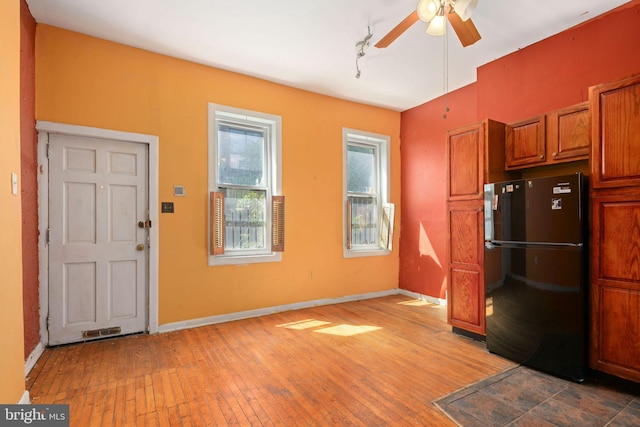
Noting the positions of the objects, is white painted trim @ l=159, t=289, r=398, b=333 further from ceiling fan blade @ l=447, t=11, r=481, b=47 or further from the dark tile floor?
ceiling fan blade @ l=447, t=11, r=481, b=47

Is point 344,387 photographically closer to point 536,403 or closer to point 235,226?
point 536,403

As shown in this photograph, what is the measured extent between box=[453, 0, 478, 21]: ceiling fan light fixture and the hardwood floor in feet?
8.62

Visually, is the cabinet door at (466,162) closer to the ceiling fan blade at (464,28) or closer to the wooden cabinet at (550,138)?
the wooden cabinet at (550,138)

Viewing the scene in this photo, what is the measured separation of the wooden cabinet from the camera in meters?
2.64

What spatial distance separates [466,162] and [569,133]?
857mm

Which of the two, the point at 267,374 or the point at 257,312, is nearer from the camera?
the point at 267,374

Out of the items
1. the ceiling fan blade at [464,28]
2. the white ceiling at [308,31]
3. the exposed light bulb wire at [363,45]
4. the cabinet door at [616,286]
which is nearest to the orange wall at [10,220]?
the white ceiling at [308,31]

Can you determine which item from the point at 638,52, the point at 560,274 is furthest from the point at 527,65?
the point at 560,274

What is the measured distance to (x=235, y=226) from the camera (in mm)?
3975

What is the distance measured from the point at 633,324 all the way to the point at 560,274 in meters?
0.50

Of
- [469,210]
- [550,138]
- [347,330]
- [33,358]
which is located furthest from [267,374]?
[550,138]

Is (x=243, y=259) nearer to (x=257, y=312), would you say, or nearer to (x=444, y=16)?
(x=257, y=312)

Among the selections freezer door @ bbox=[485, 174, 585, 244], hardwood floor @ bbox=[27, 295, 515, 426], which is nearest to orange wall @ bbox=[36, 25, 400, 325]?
hardwood floor @ bbox=[27, 295, 515, 426]

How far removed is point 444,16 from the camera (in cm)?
222
